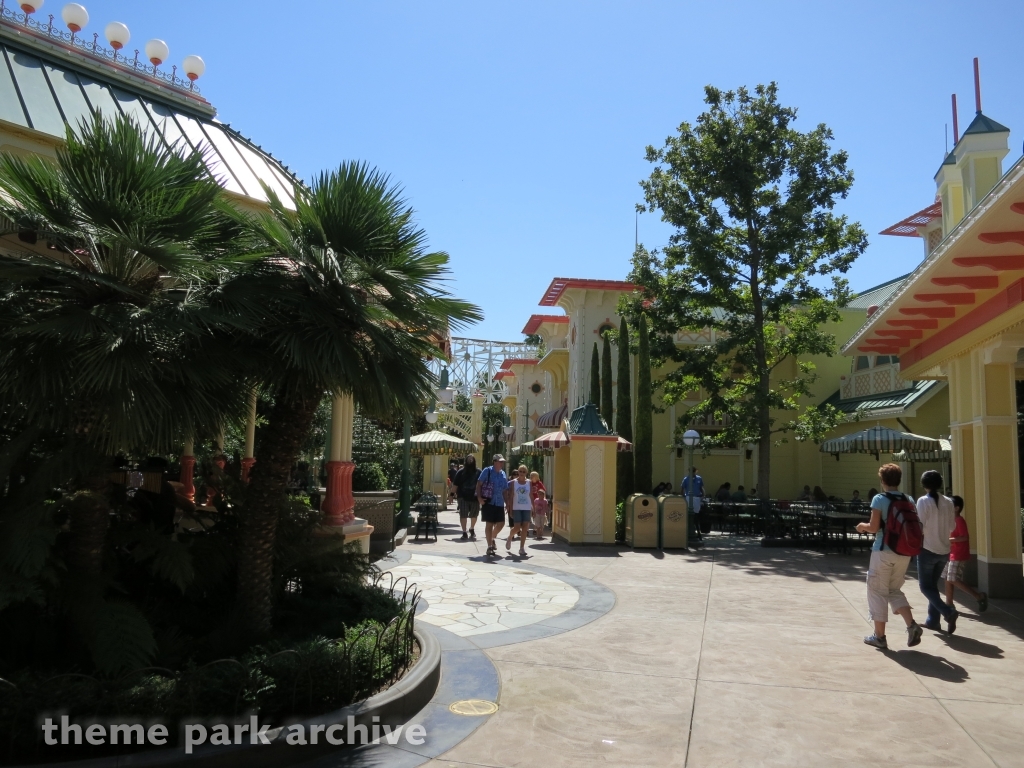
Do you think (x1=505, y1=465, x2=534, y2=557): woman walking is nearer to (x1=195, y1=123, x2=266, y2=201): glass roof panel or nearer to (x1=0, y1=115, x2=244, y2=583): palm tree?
(x1=195, y1=123, x2=266, y2=201): glass roof panel

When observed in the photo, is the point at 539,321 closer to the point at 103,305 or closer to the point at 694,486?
the point at 694,486

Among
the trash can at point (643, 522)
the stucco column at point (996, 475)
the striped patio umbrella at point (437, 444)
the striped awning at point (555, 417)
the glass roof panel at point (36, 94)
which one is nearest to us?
the glass roof panel at point (36, 94)

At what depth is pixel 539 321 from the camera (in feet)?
122

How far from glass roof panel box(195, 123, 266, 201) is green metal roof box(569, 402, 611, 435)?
329 inches

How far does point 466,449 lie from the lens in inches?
803

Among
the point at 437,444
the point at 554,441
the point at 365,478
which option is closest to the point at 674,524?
the point at 554,441

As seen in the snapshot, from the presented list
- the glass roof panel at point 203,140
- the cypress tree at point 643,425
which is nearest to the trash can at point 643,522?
the cypress tree at point 643,425

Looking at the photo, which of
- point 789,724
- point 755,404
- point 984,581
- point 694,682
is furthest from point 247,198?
point 755,404

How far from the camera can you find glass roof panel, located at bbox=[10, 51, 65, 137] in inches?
332

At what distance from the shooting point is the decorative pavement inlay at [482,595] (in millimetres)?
8234

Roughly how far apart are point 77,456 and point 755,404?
1720 cm

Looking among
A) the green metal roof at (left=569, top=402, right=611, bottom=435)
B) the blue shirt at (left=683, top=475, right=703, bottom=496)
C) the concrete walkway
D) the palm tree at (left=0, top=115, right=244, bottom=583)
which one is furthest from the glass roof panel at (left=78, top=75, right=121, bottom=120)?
the blue shirt at (left=683, top=475, right=703, bottom=496)

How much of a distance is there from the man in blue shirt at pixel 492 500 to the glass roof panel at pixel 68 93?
8815 mm

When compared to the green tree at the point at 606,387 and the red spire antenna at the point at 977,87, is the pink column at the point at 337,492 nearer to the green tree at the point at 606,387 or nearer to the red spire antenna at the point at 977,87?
the red spire antenna at the point at 977,87
